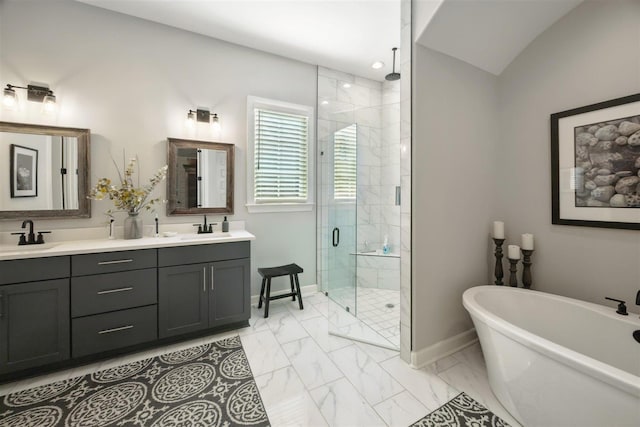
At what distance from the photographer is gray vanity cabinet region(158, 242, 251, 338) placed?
2.20m

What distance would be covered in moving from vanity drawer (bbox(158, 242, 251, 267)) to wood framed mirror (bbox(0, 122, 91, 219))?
0.89 m

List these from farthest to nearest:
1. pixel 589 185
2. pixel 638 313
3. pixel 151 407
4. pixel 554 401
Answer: pixel 589 185
pixel 638 313
pixel 151 407
pixel 554 401

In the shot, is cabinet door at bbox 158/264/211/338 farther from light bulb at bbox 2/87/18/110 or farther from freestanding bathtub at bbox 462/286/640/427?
freestanding bathtub at bbox 462/286/640/427

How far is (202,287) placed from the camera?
2342 millimetres

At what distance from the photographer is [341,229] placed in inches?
116

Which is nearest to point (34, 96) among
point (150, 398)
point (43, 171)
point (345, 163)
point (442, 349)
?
point (43, 171)

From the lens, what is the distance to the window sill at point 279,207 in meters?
3.08

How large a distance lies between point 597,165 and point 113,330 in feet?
13.0

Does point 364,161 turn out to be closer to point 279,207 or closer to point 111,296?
point 279,207

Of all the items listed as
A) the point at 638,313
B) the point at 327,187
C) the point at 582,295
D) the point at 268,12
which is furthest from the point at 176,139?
the point at 638,313

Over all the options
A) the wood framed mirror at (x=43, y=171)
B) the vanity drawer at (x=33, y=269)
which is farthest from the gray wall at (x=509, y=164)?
the wood framed mirror at (x=43, y=171)

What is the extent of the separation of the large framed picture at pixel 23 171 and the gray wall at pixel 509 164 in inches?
126

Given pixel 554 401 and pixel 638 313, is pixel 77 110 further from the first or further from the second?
pixel 638 313

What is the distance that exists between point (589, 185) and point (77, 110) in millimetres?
4362
